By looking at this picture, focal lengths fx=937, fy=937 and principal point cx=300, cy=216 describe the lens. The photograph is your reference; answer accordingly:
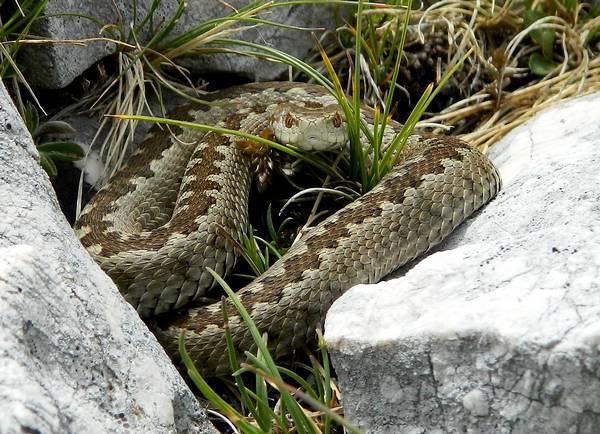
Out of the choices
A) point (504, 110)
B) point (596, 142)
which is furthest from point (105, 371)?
point (504, 110)

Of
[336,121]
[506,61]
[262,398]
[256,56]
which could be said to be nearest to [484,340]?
[262,398]

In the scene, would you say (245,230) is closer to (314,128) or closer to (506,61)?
(314,128)

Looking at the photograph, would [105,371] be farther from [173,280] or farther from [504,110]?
[504,110]

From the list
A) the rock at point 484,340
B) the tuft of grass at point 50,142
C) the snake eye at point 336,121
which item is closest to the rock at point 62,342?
the rock at point 484,340

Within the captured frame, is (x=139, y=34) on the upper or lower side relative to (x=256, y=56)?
upper

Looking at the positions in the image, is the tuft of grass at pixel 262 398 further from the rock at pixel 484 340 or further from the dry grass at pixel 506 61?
the dry grass at pixel 506 61

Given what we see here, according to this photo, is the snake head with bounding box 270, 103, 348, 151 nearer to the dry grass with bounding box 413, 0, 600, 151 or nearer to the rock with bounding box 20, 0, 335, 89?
the rock with bounding box 20, 0, 335, 89
